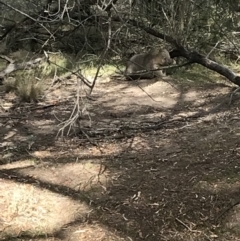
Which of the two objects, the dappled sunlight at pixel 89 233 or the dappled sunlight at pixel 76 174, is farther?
the dappled sunlight at pixel 76 174

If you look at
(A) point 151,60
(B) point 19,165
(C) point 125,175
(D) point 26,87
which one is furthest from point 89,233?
(A) point 151,60

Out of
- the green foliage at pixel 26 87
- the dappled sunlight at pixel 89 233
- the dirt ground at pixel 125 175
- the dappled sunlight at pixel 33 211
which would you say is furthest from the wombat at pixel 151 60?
the dappled sunlight at pixel 89 233

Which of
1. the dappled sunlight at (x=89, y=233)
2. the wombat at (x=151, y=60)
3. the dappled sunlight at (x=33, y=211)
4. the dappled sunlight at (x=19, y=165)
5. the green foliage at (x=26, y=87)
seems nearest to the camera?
the dappled sunlight at (x=89, y=233)

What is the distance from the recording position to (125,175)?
12.6 ft

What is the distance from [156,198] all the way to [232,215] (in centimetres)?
62

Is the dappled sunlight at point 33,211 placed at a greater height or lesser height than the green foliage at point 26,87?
greater

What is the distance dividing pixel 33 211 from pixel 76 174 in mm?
680

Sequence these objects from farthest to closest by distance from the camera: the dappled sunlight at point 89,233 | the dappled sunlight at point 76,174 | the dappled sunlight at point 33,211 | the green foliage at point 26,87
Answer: the green foliage at point 26,87
the dappled sunlight at point 76,174
the dappled sunlight at point 33,211
the dappled sunlight at point 89,233

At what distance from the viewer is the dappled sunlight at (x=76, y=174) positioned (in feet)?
12.1

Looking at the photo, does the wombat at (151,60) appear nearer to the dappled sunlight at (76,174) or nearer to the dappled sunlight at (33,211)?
the dappled sunlight at (76,174)

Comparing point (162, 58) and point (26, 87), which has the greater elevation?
point (162, 58)

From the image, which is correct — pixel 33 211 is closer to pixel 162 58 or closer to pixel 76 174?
pixel 76 174

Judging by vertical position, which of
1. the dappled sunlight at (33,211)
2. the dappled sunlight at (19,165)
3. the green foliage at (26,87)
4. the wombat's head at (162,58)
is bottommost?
the green foliage at (26,87)

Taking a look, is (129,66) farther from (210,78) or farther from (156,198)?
(156,198)
